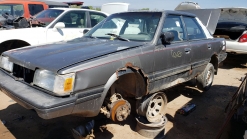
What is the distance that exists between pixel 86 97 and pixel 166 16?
6.41 ft

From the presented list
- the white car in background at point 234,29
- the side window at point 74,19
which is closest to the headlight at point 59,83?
the side window at point 74,19

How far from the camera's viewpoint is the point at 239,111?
2.21 m

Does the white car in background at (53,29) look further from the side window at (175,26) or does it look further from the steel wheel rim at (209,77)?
the steel wheel rim at (209,77)

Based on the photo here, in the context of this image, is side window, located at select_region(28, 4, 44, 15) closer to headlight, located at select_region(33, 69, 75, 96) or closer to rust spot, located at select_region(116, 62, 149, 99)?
rust spot, located at select_region(116, 62, 149, 99)

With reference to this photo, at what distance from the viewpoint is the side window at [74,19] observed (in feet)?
18.8

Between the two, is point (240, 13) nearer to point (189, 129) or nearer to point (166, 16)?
point (166, 16)

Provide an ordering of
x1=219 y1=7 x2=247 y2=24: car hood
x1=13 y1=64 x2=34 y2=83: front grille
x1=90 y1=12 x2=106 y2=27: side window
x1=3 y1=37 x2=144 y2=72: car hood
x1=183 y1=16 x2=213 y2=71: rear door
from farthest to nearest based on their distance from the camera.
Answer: x1=219 y1=7 x2=247 y2=24: car hood → x1=90 y1=12 x2=106 y2=27: side window → x1=183 y1=16 x2=213 y2=71: rear door → x1=13 y1=64 x2=34 y2=83: front grille → x1=3 y1=37 x2=144 y2=72: car hood

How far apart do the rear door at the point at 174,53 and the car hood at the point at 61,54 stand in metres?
0.38

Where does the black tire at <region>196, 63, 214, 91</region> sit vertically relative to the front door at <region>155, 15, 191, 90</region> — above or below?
below

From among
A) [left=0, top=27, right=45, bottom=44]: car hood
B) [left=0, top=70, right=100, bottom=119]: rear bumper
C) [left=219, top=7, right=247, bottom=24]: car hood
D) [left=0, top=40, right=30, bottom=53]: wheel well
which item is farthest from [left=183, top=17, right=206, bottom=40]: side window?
[left=219, top=7, right=247, bottom=24]: car hood

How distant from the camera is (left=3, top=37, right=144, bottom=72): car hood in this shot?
7.23 feet

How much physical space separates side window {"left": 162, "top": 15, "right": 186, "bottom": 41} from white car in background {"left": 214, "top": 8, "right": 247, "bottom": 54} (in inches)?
159

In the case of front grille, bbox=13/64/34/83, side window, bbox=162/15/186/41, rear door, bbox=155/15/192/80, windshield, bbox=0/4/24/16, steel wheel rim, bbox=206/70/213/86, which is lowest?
steel wheel rim, bbox=206/70/213/86

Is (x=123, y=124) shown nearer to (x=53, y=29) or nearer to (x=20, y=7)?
(x=53, y=29)
